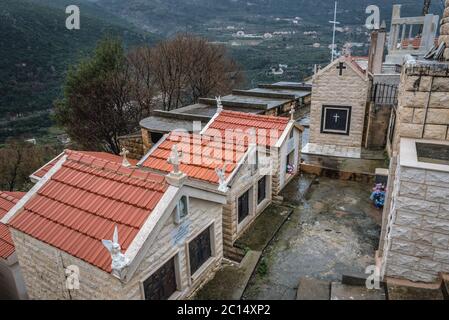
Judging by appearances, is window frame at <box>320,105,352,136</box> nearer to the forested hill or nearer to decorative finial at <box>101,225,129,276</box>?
decorative finial at <box>101,225,129,276</box>

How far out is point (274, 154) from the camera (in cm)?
1389

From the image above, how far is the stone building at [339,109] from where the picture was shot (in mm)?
18266

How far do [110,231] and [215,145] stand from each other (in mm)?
5773

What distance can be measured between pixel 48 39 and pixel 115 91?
38.6 metres

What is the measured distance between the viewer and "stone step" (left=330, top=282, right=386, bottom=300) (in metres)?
7.47

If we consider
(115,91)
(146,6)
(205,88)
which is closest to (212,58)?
(205,88)

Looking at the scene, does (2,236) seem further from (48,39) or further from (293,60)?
(293,60)

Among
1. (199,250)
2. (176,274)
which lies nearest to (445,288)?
(199,250)

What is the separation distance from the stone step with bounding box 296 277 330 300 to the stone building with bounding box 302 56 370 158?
1190 cm

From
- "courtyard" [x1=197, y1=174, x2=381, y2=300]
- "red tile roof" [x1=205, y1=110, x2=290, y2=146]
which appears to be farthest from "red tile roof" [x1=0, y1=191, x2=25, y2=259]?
"red tile roof" [x1=205, y1=110, x2=290, y2=146]

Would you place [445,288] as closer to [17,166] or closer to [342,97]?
[342,97]

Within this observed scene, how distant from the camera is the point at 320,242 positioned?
1190 cm

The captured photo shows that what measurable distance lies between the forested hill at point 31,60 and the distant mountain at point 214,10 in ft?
127
